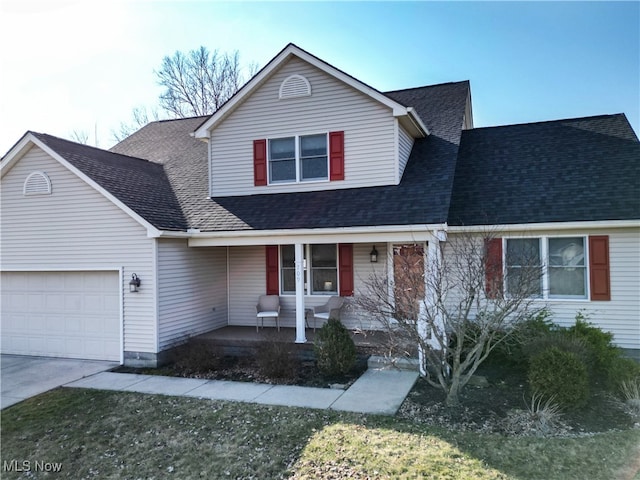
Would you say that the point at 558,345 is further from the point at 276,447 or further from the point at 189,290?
the point at 189,290

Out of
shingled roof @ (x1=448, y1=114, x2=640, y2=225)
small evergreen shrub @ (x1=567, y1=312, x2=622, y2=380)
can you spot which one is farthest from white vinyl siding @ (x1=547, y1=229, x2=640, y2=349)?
small evergreen shrub @ (x1=567, y1=312, x2=622, y2=380)

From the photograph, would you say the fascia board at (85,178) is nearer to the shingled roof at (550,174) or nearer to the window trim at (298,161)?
the window trim at (298,161)

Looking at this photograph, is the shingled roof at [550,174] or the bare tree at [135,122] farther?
the bare tree at [135,122]

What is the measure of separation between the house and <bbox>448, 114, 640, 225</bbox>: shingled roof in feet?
0.15

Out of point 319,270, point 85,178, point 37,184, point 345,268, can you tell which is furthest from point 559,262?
point 37,184

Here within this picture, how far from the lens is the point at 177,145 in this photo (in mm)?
15102

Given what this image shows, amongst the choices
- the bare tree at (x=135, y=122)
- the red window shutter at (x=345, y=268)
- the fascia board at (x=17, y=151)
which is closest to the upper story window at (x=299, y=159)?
the red window shutter at (x=345, y=268)

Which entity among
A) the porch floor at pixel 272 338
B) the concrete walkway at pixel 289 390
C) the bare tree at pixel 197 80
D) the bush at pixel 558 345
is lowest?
the concrete walkway at pixel 289 390

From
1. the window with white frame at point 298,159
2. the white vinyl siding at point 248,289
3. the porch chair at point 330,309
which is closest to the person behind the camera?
the porch chair at point 330,309

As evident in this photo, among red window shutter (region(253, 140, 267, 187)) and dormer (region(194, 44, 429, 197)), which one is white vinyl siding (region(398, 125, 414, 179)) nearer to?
dormer (region(194, 44, 429, 197))

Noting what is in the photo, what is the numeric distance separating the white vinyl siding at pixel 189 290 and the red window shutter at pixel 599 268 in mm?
8693

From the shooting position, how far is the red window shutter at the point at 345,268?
10547 mm

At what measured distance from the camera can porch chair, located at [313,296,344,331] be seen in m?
10.1

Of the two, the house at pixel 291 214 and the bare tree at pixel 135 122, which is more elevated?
the bare tree at pixel 135 122
